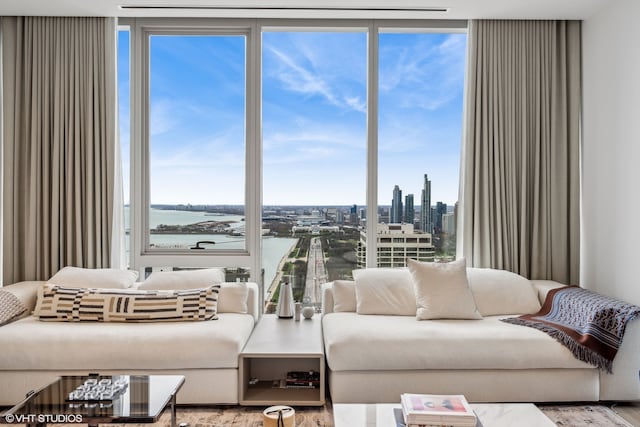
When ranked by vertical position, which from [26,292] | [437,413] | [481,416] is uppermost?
[26,292]

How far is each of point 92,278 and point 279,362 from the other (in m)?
1.46

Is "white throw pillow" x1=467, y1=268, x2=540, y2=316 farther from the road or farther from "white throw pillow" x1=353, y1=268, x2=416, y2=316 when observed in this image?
the road

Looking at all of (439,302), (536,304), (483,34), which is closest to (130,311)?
(439,302)

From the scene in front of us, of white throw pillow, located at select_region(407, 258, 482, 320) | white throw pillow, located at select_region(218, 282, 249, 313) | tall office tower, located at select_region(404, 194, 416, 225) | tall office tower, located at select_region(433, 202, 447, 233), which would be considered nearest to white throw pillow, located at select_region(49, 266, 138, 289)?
white throw pillow, located at select_region(218, 282, 249, 313)

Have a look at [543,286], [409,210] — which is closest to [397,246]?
[409,210]

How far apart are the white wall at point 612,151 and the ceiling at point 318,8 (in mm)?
266

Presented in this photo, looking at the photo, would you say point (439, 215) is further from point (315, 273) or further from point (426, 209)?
point (315, 273)

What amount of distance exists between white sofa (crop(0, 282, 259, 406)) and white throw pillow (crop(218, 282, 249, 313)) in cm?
46

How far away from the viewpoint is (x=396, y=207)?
3.83m

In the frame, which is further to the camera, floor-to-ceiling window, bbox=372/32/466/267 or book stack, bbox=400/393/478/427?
floor-to-ceiling window, bbox=372/32/466/267

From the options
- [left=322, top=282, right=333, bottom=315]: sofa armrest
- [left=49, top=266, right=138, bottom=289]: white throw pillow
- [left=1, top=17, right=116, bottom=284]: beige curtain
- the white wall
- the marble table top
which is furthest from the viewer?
[left=1, top=17, right=116, bottom=284]: beige curtain

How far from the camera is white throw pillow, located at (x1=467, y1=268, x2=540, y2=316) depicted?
3.26 metres

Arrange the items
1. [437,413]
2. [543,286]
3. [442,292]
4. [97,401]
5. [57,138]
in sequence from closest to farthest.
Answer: [437,413], [97,401], [442,292], [543,286], [57,138]

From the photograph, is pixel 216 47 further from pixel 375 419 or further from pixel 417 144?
pixel 375 419
